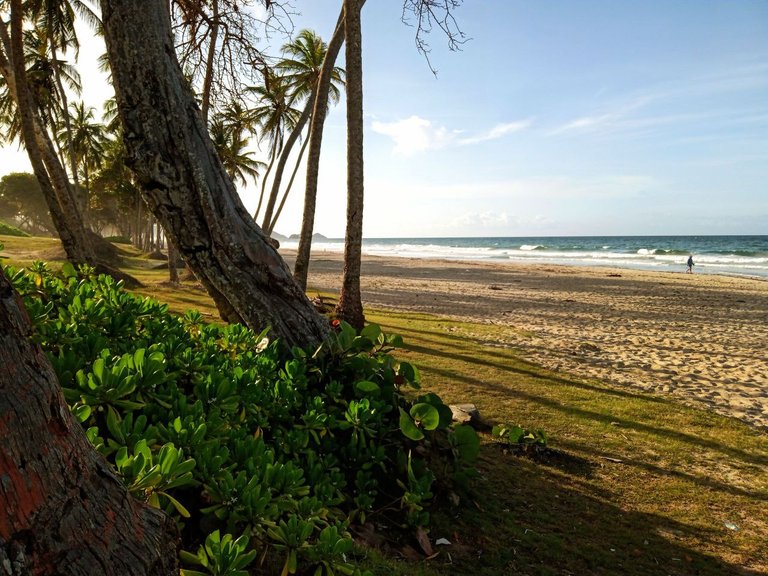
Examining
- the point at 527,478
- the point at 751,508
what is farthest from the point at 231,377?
the point at 751,508

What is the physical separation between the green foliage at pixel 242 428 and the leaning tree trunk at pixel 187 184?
370 millimetres

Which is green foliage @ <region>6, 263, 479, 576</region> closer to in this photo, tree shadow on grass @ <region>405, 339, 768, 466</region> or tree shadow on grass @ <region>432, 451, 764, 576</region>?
tree shadow on grass @ <region>432, 451, 764, 576</region>

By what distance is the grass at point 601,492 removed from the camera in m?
3.01

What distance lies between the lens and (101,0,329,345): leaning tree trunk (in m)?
3.01

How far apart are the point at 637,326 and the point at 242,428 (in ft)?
45.2

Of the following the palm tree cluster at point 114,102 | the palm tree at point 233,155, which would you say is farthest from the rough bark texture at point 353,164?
the palm tree at point 233,155

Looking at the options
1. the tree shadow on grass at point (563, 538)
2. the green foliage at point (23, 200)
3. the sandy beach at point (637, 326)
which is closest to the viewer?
the tree shadow on grass at point (563, 538)

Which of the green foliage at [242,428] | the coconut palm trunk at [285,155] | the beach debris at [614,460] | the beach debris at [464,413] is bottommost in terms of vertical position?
the beach debris at [614,460]

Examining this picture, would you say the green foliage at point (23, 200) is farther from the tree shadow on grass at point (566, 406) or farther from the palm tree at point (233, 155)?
the tree shadow on grass at point (566, 406)

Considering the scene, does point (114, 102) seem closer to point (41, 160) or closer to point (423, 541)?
point (41, 160)

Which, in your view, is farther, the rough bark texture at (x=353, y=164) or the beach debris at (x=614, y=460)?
the rough bark texture at (x=353, y=164)

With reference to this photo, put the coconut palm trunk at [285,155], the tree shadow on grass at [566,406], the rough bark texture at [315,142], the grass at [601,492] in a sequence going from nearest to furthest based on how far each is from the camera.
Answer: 1. the grass at [601,492]
2. the tree shadow on grass at [566,406]
3. the rough bark texture at [315,142]
4. the coconut palm trunk at [285,155]

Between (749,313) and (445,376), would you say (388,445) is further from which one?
(749,313)

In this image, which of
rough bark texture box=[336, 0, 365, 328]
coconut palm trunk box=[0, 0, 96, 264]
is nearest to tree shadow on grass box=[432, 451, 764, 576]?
rough bark texture box=[336, 0, 365, 328]
